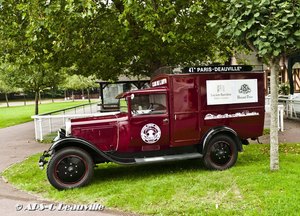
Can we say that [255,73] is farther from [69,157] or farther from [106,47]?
[106,47]

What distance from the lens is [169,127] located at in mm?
7105

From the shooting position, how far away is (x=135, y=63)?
12539 mm

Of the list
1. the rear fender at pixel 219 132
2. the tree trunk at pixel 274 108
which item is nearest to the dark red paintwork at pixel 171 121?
the rear fender at pixel 219 132

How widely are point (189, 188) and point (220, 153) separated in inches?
59.3

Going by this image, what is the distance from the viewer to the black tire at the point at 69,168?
6531 mm

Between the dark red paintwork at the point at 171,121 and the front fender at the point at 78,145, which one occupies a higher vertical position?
the dark red paintwork at the point at 171,121

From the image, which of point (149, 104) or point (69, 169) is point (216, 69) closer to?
point (149, 104)

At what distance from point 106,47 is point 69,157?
5319mm

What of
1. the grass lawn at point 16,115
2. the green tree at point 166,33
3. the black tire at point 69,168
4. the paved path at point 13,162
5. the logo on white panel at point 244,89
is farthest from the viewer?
the grass lawn at point 16,115

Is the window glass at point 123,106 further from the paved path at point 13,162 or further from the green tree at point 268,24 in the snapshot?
the green tree at point 268,24

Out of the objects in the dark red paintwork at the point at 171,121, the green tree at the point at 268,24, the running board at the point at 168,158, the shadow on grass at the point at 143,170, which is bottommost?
the shadow on grass at the point at 143,170

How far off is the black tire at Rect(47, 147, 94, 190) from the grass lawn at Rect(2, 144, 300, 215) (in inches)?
8.1

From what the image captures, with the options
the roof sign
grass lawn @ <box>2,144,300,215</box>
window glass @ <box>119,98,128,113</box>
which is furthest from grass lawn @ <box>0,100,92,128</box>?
the roof sign

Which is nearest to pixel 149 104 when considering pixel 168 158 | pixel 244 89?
pixel 168 158
